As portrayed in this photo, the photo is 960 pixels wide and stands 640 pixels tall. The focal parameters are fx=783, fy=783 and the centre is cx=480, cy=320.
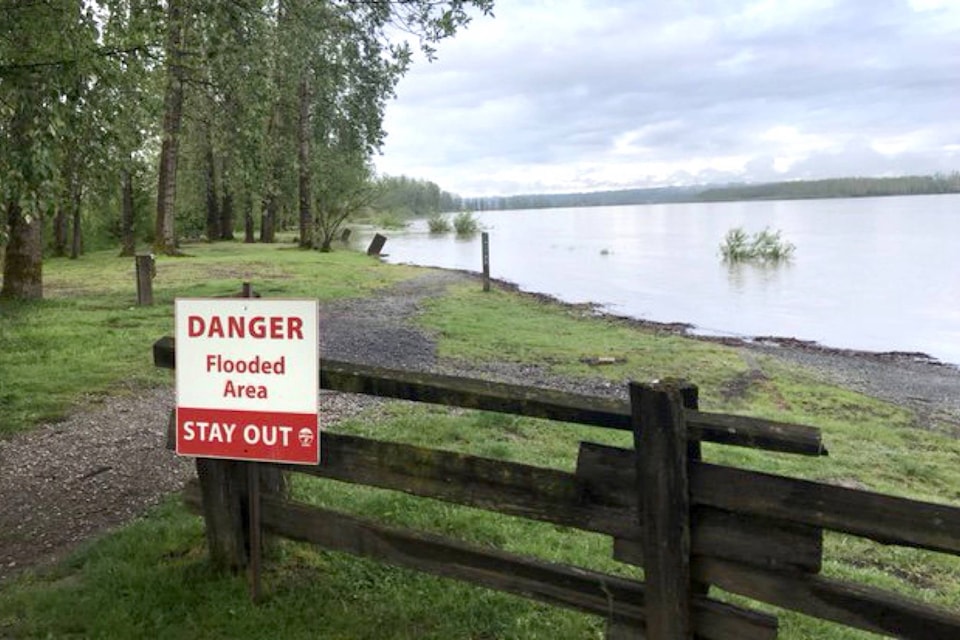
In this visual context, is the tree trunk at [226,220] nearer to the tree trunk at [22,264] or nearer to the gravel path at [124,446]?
the tree trunk at [22,264]

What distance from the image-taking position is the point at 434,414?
8.27 m

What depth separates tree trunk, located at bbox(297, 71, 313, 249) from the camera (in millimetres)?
33906

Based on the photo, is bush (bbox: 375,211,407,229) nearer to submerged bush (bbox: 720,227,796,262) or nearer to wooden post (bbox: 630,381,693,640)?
submerged bush (bbox: 720,227,796,262)

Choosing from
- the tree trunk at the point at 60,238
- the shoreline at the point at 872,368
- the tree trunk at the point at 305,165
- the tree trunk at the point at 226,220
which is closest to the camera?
the shoreline at the point at 872,368

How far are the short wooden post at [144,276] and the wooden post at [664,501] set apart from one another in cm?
1438

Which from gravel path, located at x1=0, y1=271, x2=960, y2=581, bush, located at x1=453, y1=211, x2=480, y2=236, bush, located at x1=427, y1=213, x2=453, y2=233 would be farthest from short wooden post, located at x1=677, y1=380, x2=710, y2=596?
bush, located at x1=427, y1=213, x2=453, y2=233

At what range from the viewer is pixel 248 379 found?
3643 mm

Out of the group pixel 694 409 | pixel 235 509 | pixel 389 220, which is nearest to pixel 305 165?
pixel 235 509

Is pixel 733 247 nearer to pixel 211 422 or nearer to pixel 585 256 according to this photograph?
pixel 585 256

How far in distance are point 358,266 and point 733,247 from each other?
23935 mm

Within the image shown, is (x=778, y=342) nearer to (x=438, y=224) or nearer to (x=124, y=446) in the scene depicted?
(x=124, y=446)

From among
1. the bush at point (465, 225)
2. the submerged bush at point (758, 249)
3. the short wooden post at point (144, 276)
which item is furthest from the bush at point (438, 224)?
the short wooden post at point (144, 276)

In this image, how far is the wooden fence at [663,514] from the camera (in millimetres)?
2785

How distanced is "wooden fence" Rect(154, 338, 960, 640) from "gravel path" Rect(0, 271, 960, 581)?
258cm
